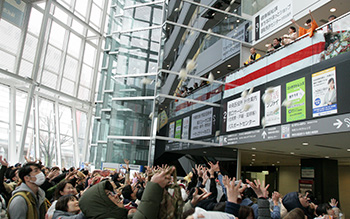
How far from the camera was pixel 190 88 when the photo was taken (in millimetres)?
12570

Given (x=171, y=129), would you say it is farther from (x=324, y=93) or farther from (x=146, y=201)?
(x=146, y=201)

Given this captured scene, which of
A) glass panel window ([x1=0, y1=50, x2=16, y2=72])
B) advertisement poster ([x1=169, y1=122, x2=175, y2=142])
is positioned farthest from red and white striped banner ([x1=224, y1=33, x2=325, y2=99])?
glass panel window ([x1=0, y1=50, x2=16, y2=72])

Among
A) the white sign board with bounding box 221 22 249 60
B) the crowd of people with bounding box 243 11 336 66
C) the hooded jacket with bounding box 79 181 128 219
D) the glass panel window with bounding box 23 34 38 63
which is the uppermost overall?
the white sign board with bounding box 221 22 249 60

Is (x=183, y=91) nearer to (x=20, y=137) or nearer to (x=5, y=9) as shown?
(x=20, y=137)

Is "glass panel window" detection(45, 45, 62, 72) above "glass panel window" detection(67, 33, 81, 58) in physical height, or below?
below

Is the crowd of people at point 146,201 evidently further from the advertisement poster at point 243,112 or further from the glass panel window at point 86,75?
the glass panel window at point 86,75

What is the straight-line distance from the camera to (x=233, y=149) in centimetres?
1118

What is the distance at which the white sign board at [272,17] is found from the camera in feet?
36.0

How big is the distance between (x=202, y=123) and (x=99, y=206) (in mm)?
9572

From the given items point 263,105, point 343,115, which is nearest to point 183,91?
point 263,105

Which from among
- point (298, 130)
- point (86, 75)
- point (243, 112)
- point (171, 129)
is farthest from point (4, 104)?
point (298, 130)

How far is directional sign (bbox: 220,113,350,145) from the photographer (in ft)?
20.2

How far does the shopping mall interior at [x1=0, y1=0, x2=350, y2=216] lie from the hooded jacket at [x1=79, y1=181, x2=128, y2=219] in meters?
5.65

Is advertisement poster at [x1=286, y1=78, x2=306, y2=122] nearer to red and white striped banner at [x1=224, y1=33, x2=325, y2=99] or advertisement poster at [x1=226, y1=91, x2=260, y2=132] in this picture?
red and white striped banner at [x1=224, y1=33, x2=325, y2=99]
